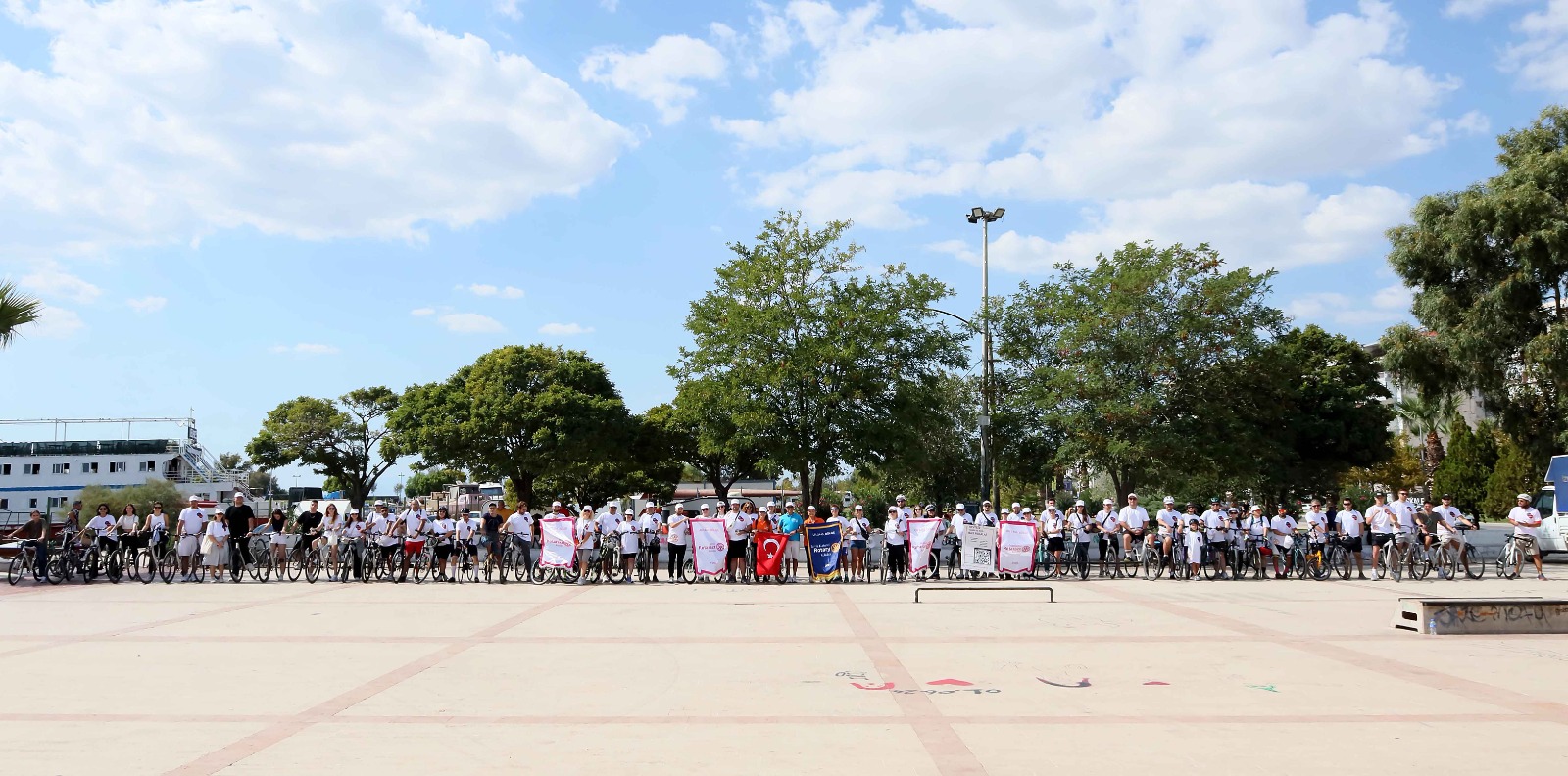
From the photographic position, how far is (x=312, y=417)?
65.9m

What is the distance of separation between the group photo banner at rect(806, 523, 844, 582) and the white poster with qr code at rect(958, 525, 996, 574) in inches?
101

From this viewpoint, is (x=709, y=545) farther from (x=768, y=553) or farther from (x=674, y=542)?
(x=768, y=553)

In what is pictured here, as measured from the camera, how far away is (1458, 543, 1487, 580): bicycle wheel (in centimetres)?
2153

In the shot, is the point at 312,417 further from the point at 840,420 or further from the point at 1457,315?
the point at 1457,315

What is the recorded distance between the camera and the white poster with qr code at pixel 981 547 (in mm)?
21812

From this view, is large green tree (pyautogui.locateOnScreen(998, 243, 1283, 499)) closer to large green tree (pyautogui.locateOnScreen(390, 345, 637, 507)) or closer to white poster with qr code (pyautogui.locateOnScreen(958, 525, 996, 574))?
white poster with qr code (pyautogui.locateOnScreen(958, 525, 996, 574))

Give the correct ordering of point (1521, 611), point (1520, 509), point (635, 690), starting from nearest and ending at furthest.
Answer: point (635, 690) → point (1521, 611) → point (1520, 509)

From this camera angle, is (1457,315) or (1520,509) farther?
(1457,315)

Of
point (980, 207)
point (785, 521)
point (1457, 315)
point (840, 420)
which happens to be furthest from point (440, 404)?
point (1457, 315)

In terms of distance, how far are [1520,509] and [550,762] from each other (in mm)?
22348

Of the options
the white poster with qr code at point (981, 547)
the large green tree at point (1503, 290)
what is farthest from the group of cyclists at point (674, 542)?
the large green tree at point (1503, 290)

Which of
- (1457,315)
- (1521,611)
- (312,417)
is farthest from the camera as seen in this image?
(312,417)

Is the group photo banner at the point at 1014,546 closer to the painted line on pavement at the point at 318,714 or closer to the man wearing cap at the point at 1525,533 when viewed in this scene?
the man wearing cap at the point at 1525,533

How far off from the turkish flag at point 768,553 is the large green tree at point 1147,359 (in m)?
10.8
